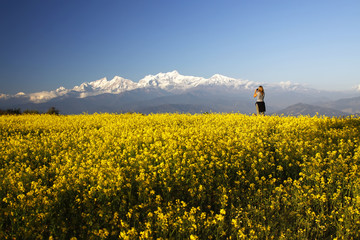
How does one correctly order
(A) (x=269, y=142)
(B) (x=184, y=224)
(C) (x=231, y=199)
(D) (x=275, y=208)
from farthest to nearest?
(A) (x=269, y=142), (C) (x=231, y=199), (D) (x=275, y=208), (B) (x=184, y=224)

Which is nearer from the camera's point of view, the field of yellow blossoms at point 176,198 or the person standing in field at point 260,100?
the field of yellow blossoms at point 176,198

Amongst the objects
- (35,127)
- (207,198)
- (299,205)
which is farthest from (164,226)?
(35,127)

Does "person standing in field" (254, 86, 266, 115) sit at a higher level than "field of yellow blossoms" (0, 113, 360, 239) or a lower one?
higher

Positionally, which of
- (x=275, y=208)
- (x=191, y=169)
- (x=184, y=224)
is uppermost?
(x=191, y=169)

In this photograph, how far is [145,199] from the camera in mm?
4727

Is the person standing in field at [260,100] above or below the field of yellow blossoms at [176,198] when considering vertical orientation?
above

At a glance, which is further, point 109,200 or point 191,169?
point 191,169

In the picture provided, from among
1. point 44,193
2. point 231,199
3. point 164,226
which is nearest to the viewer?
point 164,226

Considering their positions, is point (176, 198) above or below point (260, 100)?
below

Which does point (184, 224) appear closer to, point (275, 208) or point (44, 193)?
point (275, 208)

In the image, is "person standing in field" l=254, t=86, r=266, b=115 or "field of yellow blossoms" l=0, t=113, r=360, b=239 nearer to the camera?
"field of yellow blossoms" l=0, t=113, r=360, b=239

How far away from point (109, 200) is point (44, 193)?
3.85 feet

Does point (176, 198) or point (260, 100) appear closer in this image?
point (176, 198)

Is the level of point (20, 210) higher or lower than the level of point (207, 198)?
higher
